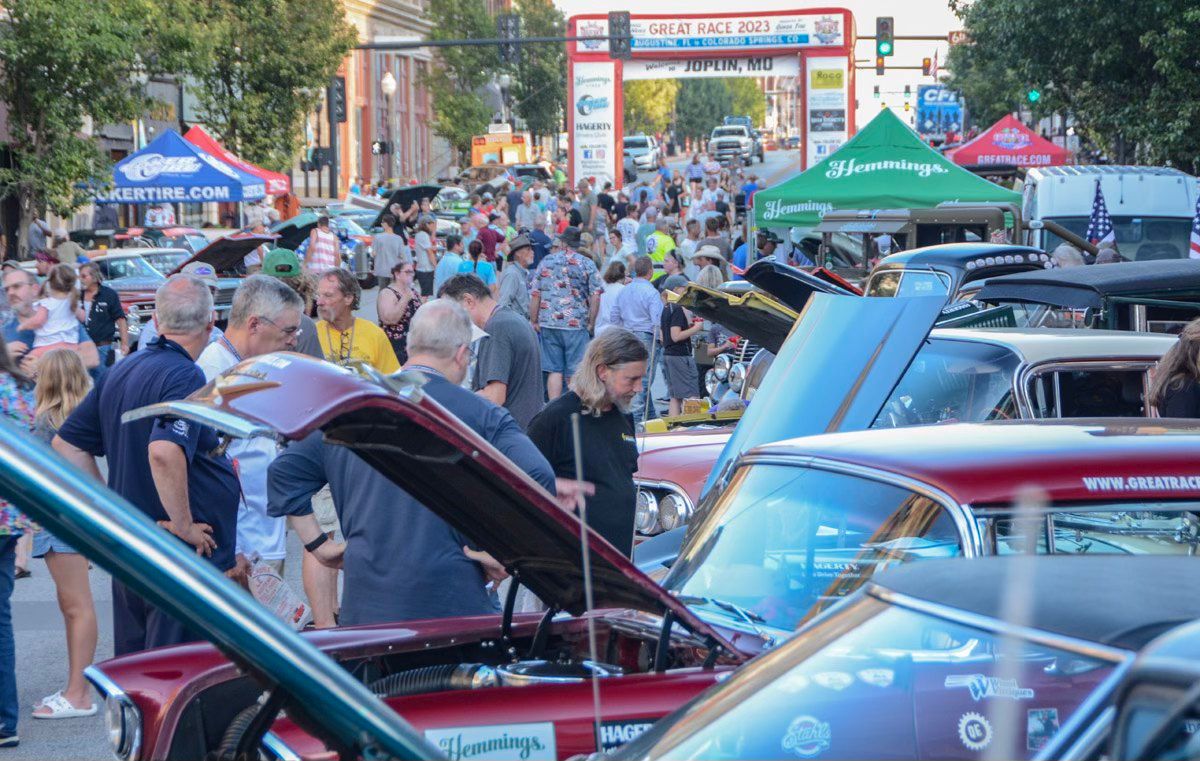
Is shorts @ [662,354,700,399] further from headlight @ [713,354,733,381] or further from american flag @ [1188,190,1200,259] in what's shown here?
american flag @ [1188,190,1200,259]

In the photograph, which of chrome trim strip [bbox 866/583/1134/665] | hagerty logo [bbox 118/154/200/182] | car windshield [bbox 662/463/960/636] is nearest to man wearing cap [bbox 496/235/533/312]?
car windshield [bbox 662/463/960/636]

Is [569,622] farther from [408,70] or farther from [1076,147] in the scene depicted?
[408,70]

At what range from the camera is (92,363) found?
10.7 metres

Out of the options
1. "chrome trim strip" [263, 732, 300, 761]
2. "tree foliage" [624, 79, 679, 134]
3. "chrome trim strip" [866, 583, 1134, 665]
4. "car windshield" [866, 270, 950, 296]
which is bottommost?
"chrome trim strip" [263, 732, 300, 761]

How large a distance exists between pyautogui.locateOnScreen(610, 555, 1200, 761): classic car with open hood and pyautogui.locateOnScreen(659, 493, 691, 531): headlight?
15.0ft

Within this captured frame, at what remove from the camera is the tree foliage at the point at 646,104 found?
A: 3760 inches

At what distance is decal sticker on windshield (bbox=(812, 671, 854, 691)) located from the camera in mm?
2810

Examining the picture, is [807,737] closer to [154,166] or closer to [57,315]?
[57,315]

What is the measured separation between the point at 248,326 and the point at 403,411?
3403mm

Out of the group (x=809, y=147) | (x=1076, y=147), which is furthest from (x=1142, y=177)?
(x=1076, y=147)

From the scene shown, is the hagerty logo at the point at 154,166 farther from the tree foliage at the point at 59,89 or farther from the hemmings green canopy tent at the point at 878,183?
the hemmings green canopy tent at the point at 878,183

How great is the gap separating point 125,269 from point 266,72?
18202 mm

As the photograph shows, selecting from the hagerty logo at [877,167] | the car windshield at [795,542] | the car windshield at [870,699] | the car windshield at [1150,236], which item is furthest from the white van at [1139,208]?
the car windshield at [870,699]

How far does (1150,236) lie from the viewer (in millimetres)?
21094
